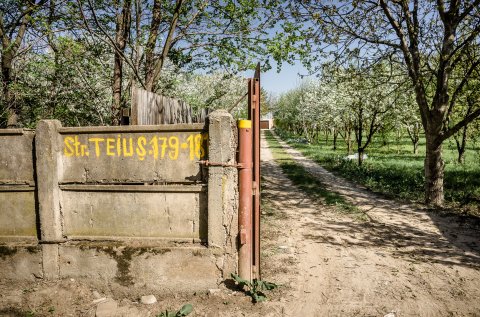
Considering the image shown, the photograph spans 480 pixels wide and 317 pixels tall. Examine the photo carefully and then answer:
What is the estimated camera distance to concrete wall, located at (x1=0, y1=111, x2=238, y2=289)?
4.10 meters

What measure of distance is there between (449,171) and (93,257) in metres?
15.8

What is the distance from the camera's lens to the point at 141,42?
7688 millimetres

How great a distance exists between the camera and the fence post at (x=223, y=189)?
3.97 m

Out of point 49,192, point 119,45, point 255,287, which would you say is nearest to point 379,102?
point 119,45

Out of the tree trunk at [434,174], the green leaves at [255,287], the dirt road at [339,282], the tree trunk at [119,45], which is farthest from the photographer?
the tree trunk at [434,174]

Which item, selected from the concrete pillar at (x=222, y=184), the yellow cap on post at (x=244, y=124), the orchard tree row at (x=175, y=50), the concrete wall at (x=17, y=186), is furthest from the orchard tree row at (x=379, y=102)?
the concrete wall at (x=17, y=186)

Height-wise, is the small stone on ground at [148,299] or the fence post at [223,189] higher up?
the fence post at [223,189]

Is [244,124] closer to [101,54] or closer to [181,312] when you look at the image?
[181,312]

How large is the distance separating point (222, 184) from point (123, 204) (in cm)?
142

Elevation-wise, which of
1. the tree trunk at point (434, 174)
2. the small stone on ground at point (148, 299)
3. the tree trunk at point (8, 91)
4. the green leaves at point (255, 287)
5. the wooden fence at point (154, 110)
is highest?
the tree trunk at point (8, 91)

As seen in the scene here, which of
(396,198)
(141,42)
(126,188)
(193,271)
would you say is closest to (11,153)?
(126,188)

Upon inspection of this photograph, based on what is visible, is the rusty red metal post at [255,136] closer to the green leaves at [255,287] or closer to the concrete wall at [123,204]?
the concrete wall at [123,204]

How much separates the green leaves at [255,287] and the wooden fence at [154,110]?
2.71 meters

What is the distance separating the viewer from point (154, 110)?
207 inches
